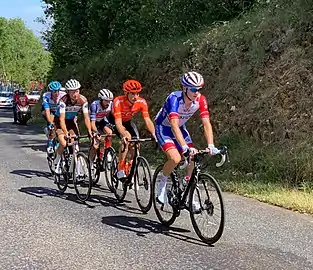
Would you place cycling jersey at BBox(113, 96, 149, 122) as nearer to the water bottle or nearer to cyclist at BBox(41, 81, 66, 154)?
the water bottle

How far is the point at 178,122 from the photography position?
712 cm

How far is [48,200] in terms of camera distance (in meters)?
9.33

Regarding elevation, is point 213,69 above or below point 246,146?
above

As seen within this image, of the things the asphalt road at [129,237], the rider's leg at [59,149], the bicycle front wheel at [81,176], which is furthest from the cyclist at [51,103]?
the bicycle front wheel at [81,176]

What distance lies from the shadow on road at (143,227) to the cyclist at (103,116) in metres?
2.48

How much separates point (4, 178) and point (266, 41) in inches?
285

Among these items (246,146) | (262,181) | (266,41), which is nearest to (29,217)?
(262,181)

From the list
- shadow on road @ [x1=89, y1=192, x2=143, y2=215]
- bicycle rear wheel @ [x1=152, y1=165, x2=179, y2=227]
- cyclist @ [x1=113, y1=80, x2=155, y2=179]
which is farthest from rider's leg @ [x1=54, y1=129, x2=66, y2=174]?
bicycle rear wheel @ [x1=152, y1=165, x2=179, y2=227]

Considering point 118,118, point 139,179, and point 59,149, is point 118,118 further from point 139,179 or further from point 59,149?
point 59,149

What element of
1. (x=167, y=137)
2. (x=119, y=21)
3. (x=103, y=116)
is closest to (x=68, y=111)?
(x=103, y=116)

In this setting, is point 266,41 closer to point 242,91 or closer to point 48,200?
point 242,91

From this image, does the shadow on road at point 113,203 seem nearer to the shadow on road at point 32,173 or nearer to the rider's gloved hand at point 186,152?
the rider's gloved hand at point 186,152

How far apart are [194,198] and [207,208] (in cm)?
25

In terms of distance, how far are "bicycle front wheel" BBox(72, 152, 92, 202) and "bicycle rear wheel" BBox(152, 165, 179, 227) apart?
1745 mm
